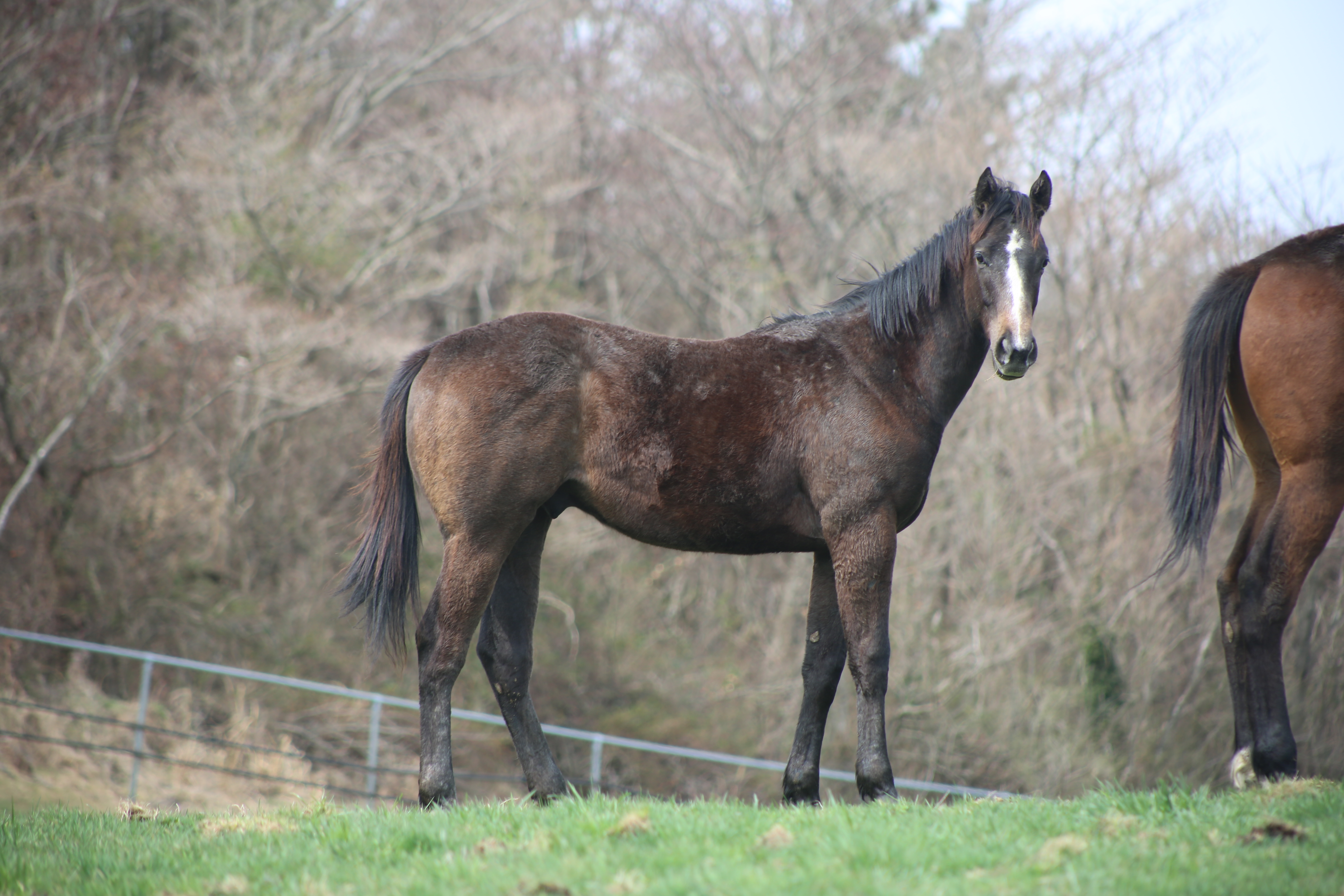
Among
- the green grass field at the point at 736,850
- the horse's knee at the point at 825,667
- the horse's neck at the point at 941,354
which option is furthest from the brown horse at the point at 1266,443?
the horse's knee at the point at 825,667

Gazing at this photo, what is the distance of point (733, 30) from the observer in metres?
19.9

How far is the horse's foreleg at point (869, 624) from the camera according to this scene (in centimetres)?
484

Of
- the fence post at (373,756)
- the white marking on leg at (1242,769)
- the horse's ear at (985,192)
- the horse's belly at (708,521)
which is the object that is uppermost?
the horse's ear at (985,192)

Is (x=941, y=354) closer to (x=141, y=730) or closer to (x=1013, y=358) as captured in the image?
(x=1013, y=358)

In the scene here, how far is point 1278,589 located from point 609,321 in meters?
17.4

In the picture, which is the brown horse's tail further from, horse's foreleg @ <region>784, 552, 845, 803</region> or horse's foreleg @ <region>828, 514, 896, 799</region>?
horse's foreleg @ <region>828, 514, 896, 799</region>

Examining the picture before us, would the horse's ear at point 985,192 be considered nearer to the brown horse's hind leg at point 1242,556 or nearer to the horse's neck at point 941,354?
the horse's neck at point 941,354

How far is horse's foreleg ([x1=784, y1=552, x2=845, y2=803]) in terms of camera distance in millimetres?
5113

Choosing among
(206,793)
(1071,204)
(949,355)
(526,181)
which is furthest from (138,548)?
(1071,204)

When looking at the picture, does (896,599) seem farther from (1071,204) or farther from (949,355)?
(949,355)

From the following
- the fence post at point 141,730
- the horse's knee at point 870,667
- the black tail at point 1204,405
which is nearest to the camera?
the horse's knee at point 870,667

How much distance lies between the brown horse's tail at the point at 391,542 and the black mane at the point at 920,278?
7.21 ft

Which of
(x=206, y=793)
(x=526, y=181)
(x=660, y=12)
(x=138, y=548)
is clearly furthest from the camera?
(x=660, y=12)

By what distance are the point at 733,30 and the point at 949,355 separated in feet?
53.5
